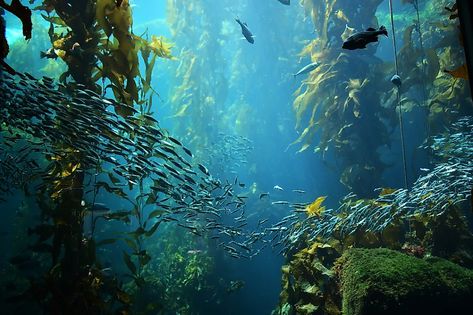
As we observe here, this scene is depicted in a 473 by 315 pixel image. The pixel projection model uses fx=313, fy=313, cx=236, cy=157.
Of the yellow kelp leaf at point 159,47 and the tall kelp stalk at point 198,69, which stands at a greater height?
the tall kelp stalk at point 198,69

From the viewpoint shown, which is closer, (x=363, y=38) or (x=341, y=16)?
(x=363, y=38)

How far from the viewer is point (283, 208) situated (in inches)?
821

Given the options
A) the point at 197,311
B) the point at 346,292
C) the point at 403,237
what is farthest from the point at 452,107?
the point at 197,311

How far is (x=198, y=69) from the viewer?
19.7 meters

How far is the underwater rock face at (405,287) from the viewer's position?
4816mm

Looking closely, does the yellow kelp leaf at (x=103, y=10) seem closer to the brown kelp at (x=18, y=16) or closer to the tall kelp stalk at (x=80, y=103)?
the tall kelp stalk at (x=80, y=103)

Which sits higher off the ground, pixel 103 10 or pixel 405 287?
pixel 103 10

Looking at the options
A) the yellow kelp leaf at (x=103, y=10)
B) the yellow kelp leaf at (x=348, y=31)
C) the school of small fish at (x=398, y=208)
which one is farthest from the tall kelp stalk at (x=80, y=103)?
the yellow kelp leaf at (x=348, y=31)

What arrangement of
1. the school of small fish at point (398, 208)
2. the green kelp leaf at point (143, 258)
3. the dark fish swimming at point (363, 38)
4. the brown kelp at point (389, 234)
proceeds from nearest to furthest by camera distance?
the dark fish swimming at point (363, 38)
the green kelp leaf at point (143, 258)
the brown kelp at point (389, 234)
the school of small fish at point (398, 208)

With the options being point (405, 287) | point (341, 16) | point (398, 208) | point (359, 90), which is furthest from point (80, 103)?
point (341, 16)

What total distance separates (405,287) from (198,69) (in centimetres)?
1735

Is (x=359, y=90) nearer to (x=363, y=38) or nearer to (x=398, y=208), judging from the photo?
(x=398, y=208)

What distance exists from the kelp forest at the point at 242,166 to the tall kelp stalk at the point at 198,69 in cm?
14

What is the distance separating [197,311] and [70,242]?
951cm
